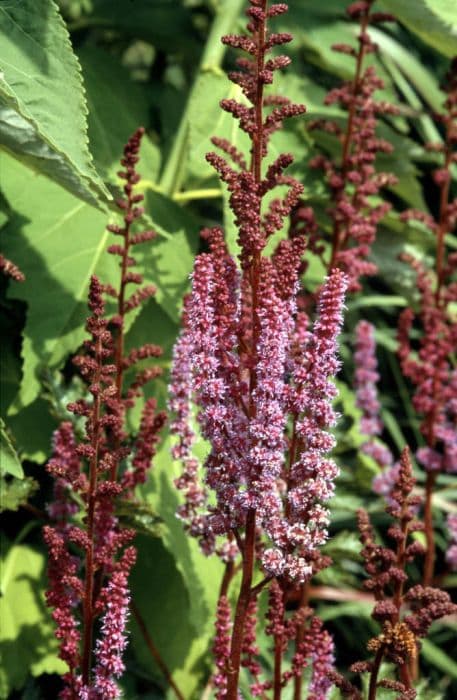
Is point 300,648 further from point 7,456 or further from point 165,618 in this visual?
point 165,618

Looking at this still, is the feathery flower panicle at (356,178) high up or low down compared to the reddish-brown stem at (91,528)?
up

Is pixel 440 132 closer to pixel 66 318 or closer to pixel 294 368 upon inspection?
pixel 66 318

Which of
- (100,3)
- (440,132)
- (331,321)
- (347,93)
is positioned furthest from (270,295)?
(440,132)

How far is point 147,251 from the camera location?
1696 millimetres

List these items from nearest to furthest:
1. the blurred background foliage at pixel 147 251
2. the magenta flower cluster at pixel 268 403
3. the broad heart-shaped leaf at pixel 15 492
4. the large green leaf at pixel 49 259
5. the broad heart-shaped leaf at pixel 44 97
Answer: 1. the magenta flower cluster at pixel 268 403
2. the broad heart-shaped leaf at pixel 44 97
3. the blurred background foliage at pixel 147 251
4. the broad heart-shaped leaf at pixel 15 492
5. the large green leaf at pixel 49 259

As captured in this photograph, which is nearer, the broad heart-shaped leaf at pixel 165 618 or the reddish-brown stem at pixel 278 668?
the reddish-brown stem at pixel 278 668

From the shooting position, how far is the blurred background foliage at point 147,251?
1266 mm

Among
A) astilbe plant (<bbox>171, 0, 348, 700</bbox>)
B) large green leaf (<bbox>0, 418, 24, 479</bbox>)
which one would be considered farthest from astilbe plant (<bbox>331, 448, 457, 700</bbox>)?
large green leaf (<bbox>0, 418, 24, 479</bbox>)

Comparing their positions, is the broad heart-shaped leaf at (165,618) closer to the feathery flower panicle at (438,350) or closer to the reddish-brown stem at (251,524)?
the feathery flower panicle at (438,350)

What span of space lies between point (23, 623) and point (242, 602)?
2.36ft

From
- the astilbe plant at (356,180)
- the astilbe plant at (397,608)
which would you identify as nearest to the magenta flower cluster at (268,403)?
the astilbe plant at (397,608)

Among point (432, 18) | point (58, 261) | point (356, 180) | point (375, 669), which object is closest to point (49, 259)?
point (58, 261)

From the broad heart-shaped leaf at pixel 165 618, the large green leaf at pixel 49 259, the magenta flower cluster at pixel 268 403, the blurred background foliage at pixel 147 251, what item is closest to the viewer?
the magenta flower cluster at pixel 268 403

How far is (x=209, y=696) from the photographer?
5.34ft
